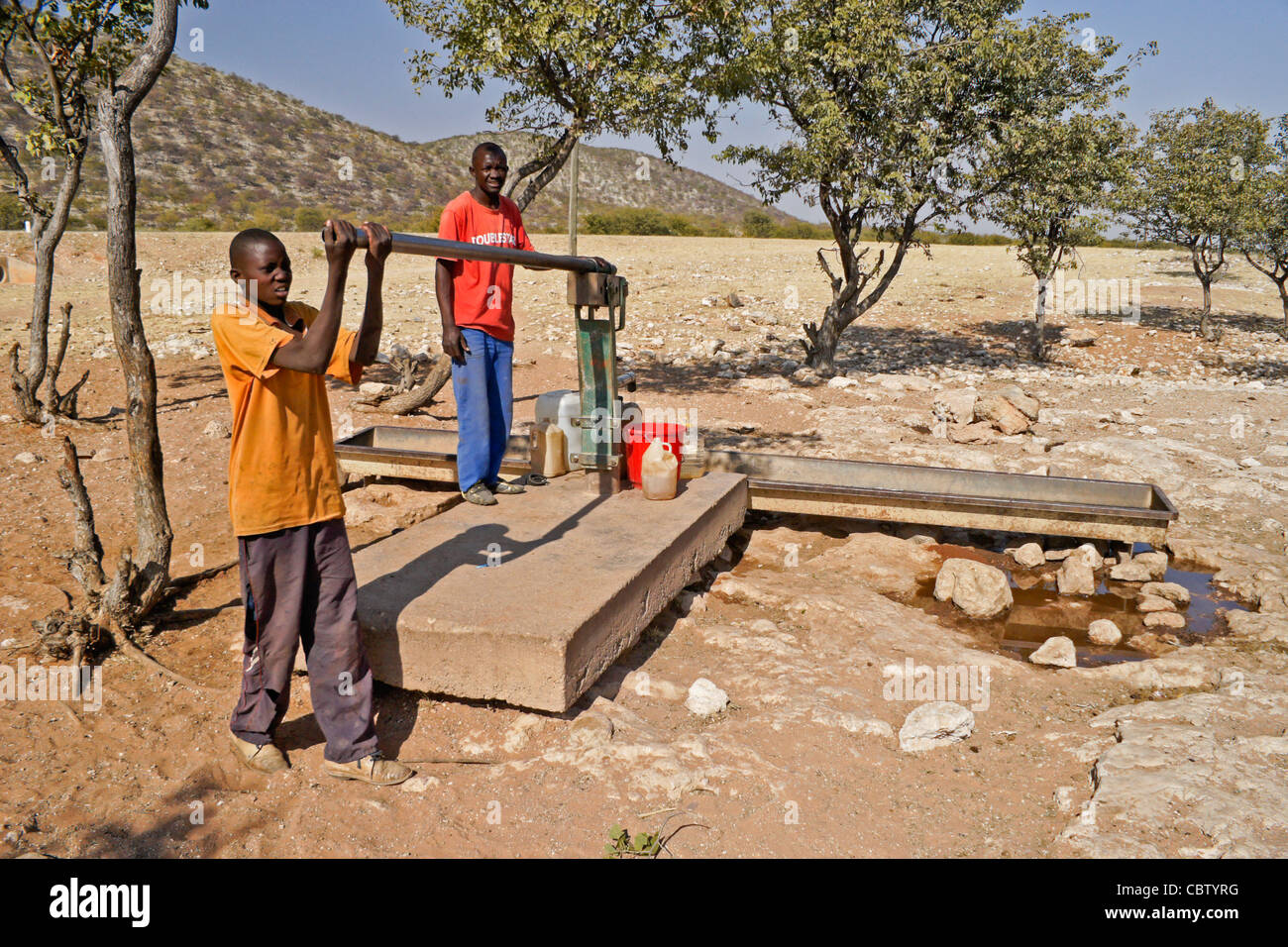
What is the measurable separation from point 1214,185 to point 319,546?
623 inches

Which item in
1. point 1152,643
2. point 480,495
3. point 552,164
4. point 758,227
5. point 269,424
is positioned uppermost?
point 758,227

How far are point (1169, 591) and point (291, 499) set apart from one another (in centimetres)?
462

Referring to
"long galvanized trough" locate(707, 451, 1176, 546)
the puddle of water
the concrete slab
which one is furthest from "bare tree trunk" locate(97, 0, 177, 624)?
the puddle of water

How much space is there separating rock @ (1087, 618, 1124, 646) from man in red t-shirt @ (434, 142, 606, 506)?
309cm

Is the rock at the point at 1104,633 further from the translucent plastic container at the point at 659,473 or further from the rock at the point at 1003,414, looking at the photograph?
the rock at the point at 1003,414

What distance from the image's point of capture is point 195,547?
4891 millimetres

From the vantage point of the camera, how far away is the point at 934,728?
3.20 metres

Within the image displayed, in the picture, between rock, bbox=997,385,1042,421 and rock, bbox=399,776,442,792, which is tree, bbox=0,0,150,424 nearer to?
rock, bbox=399,776,442,792

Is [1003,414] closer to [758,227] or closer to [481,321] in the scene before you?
[481,321]

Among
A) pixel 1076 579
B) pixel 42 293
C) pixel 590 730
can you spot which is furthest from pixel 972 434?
pixel 42 293

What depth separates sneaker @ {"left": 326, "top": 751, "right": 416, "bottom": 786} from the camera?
2814 millimetres

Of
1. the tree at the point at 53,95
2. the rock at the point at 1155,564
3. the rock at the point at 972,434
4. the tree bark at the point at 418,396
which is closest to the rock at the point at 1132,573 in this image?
the rock at the point at 1155,564
